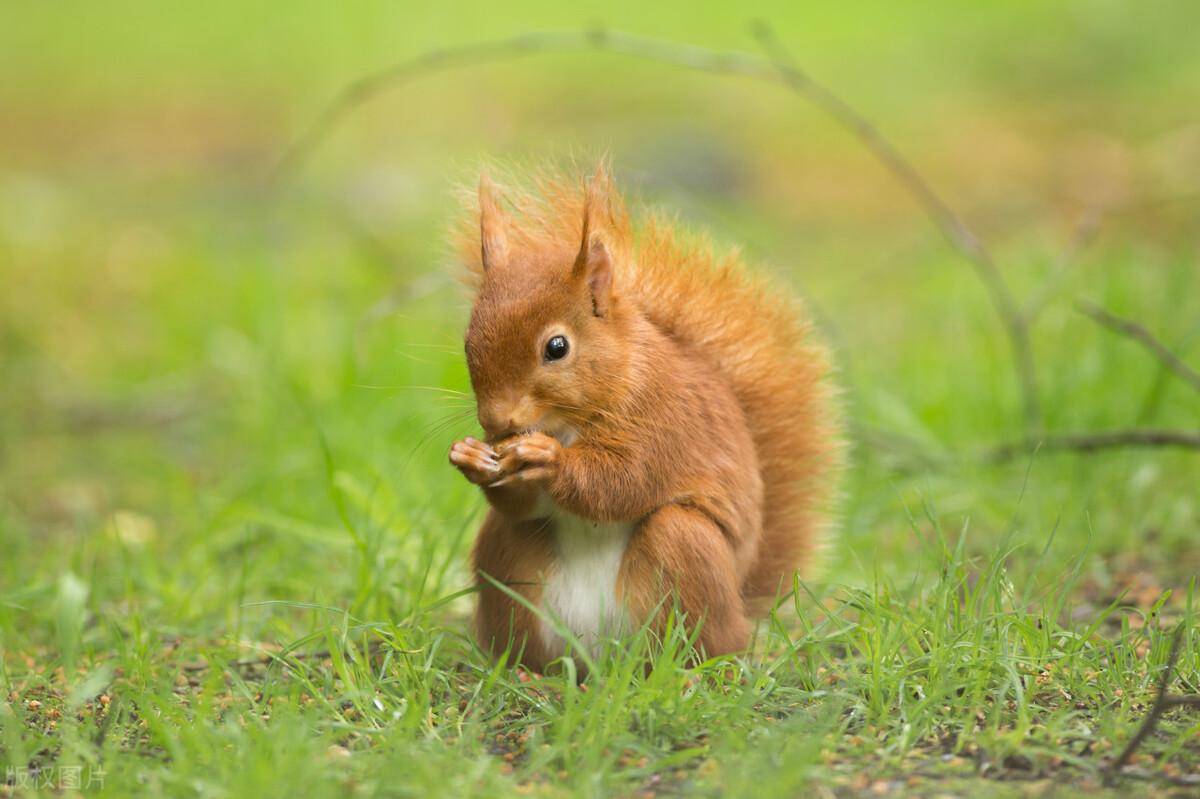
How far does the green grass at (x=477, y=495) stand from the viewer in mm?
2213

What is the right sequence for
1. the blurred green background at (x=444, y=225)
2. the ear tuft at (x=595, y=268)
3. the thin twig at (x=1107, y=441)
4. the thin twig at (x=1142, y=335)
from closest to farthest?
the ear tuft at (x=595, y=268) → the thin twig at (x=1142, y=335) → the thin twig at (x=1107, y=441) → the blurred green background at (x=444, y=225)

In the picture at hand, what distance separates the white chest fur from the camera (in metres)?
2.49

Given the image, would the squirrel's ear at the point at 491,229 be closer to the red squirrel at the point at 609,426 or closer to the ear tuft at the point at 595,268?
the red squirrel at the point at 609,426

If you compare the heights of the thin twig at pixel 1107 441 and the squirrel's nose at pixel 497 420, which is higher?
the squirrel's nose at pixel 497 420

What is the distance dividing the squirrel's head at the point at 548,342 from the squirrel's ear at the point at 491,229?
0.20ft

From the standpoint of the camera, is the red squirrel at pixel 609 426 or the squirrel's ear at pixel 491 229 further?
the squirrel's ear at pixel 491 229

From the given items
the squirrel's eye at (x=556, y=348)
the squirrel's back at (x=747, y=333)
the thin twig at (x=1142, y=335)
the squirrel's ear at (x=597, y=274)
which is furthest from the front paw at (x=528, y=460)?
the thin twig at (x=1142, y=335)

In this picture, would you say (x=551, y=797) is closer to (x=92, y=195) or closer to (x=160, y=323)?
(x=160, y=323)

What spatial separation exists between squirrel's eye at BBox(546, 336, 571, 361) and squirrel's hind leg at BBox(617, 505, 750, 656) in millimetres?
336

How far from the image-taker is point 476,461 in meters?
2.33

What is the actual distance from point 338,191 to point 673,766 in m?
6.34

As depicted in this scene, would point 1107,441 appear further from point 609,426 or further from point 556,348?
point 556,348

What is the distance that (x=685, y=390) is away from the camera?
8.29ft

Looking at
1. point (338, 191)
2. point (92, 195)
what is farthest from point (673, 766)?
point (92, 195)
